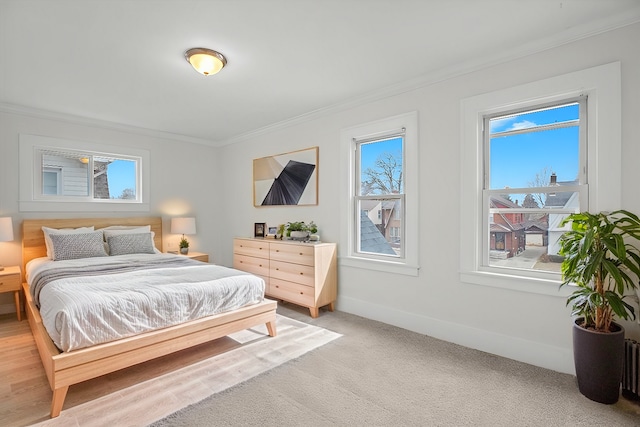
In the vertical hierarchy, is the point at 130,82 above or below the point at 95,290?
above

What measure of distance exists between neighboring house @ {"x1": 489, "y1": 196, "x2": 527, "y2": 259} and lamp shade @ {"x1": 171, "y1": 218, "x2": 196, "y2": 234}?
14.0 feet

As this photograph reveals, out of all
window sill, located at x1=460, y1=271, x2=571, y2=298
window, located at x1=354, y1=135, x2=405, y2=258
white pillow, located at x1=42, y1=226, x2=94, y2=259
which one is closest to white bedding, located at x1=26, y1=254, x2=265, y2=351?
white pillow, located at x1=42, y1=226, x2=94, y2=259

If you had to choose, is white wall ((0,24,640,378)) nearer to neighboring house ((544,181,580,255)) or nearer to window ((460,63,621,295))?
window ((460,63,621,295))

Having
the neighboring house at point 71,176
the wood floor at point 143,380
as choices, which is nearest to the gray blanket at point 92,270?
the wood floor at point 143,380

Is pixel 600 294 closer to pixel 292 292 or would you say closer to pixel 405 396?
pixel 405 396

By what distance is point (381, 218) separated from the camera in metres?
3.77

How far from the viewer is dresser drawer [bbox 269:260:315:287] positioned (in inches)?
148

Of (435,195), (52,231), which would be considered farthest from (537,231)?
(52,231)

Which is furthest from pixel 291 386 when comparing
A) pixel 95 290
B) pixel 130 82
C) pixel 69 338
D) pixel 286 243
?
pixel 130 82

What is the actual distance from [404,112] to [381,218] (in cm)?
119

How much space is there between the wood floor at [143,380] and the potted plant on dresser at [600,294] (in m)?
1.98

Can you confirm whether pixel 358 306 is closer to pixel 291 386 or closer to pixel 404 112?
pixel 291 386

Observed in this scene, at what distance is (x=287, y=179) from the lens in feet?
15.5

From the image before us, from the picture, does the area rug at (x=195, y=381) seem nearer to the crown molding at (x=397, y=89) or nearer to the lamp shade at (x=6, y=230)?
the lamp shade at (x=6, y=230)
